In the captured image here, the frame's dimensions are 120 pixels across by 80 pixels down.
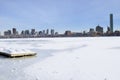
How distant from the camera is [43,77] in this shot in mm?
8797

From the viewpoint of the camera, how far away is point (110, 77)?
27.8 feet

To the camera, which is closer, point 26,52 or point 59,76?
point 59,76

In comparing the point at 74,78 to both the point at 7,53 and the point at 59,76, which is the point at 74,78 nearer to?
the point at 59,76

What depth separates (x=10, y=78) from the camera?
339 inches

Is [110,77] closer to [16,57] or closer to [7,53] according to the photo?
[16,57]

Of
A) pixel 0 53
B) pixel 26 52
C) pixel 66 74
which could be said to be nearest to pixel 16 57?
pixel 26 52

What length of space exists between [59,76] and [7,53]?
10.1m

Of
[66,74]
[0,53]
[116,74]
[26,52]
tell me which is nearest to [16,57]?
[26,52]

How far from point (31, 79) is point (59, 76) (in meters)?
1.24

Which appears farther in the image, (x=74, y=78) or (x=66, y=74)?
(x=66, y=74)

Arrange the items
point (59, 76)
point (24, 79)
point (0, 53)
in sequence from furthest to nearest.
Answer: point (0, 53), point (59, 76), point (24, 79)

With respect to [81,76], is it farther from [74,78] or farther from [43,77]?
Answer: [43,77]

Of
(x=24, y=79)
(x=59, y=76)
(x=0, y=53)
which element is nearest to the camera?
(x=24, y=79)

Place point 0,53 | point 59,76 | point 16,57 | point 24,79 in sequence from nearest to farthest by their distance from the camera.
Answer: point 24,79 < point 59,76 < point 16,57 < point 0,53
